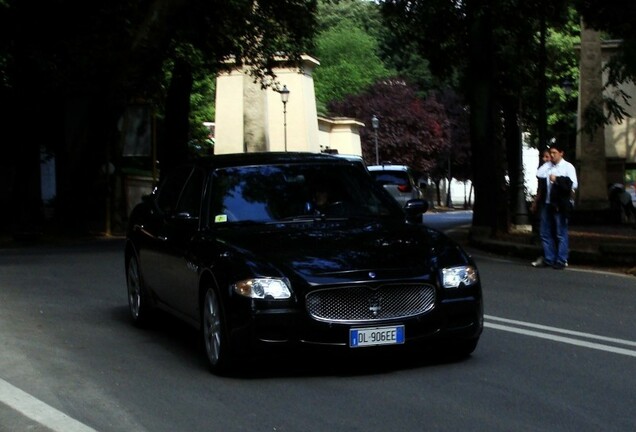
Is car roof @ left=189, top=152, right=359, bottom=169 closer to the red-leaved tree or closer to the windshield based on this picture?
the windshield

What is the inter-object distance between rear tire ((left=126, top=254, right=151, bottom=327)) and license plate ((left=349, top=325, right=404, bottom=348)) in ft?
11.7

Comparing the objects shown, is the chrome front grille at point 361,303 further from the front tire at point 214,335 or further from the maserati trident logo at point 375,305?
the front tire at point 214,335

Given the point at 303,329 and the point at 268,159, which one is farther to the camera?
the point at 268,159

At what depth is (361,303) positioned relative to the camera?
8609 mm

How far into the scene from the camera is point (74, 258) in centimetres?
2166

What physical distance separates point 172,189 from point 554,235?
8.98m

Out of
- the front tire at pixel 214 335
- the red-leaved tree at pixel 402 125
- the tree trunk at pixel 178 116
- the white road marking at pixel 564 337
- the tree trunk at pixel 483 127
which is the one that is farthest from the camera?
the red-leaved tree at pixel 402 125

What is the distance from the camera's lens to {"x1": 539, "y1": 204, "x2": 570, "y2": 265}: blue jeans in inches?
742

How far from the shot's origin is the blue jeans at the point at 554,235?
61.9 ft

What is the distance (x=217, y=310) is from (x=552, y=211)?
1075cm

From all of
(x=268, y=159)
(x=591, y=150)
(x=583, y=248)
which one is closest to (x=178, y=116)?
(x=583, y=248)

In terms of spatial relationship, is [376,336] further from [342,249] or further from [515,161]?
[515,161]

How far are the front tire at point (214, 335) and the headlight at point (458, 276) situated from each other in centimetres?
158

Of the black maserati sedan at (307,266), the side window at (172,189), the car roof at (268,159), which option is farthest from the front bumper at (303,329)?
the side window at (172,189)
